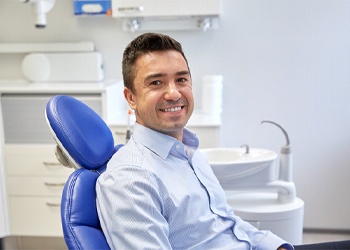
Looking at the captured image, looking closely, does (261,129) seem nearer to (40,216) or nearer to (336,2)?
(336,2)

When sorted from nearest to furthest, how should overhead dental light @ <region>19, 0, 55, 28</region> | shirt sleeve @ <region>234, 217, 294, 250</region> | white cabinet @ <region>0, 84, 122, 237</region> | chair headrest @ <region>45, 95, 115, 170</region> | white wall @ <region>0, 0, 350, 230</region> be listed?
chair headrest @ <region>45, 95, 115, 170</region>, shirt sleeve @ <region>234, 217, 294, 250</region>, white cabinet @ <region>0, 84, 122, 237</region>, overhead dental light @ <region>19, 0, 55, 28</region>, white wall @ <region>0, 0, 350, 230</region>

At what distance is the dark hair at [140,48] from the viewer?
1059mm

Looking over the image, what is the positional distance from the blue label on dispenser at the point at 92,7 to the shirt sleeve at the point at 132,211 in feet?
5.17

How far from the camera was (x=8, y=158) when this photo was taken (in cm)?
216

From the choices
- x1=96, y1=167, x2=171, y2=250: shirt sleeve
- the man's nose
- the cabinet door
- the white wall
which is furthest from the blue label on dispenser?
x1=96, y1=167, x2=171, y2=250: shirt sleeve

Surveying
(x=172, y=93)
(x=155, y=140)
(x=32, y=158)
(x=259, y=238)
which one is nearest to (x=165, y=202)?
(x=155, y=140)

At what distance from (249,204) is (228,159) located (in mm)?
247

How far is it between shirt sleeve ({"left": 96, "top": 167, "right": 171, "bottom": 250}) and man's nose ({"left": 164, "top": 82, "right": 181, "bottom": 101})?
0.72ft

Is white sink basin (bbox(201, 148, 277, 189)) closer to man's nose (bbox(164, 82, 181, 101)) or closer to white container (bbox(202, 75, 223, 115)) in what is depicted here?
white container (bbox(202, 75, 223, 115))

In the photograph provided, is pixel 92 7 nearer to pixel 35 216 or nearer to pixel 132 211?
pixel 35 216

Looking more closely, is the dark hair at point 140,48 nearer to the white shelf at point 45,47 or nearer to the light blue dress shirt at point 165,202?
the light blue dress shirt at point 165,202

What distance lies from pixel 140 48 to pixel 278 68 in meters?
1.54

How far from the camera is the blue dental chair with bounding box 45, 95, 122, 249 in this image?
929mm

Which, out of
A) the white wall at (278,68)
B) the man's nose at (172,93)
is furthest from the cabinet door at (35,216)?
the man's nose at (172,93)
